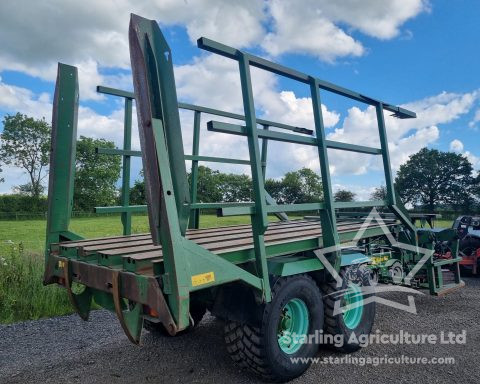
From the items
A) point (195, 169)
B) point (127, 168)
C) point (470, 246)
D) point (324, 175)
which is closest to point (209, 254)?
point (324, 175)

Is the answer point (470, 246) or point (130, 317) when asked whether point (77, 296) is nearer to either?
point (130, 317)

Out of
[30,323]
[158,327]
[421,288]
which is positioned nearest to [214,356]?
[158,327]

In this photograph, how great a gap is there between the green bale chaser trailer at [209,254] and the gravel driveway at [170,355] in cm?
29

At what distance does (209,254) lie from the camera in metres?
2.61

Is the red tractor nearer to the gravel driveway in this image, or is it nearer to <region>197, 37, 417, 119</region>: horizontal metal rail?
the gravel driveway

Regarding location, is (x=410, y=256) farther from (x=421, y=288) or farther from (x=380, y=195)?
(x=380, y=195)

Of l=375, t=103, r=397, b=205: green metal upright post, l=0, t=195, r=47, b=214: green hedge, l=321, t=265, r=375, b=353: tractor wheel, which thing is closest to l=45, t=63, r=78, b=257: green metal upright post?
l=321, t=265, r=375, b=353: tractor wheel

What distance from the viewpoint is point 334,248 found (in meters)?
3.68

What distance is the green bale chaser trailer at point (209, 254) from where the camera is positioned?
8.05 ft

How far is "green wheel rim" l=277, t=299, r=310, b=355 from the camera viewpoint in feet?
11.2

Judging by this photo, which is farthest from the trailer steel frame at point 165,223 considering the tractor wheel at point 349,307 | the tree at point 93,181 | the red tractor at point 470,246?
the tree at point 93,181

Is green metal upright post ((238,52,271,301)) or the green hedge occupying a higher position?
the green hedge

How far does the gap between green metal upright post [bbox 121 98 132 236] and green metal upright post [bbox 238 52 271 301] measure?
212cm

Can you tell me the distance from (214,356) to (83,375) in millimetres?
1241
